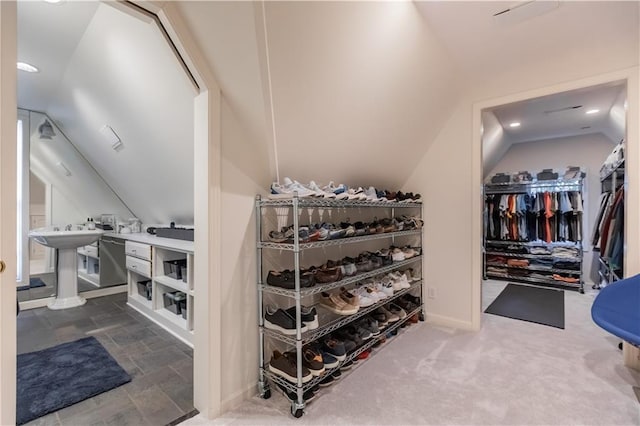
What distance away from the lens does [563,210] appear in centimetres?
431

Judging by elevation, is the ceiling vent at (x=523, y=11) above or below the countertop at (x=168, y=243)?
above

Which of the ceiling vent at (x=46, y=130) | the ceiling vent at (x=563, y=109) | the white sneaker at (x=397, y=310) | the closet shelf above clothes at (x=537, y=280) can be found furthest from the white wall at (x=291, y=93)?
the closet shelf above clothes at (x=537, y=280)

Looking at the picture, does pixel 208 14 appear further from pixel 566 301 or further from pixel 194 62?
pixel 566 301

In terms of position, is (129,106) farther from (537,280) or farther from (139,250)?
(537,280)

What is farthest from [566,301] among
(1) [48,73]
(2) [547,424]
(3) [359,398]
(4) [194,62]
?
(1) [48,73]

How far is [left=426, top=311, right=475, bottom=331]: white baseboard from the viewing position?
2757 mm

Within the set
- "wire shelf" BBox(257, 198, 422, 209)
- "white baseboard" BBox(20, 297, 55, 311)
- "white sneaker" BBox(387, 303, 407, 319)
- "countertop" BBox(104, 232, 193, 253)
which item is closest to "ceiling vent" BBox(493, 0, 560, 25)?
"wire shelf" BBox(257, 198, 422, 209)

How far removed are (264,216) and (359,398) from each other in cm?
126

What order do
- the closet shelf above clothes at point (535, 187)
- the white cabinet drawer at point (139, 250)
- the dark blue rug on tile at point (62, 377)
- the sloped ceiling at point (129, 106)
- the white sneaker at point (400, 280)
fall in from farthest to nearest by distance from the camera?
the closet shelf above clothes at point (535, 187) < the white cabinet drawer at point (139, 250) < the white sneaker at point (400, 280) < the sloped ceiling at point (129, 106) < the dark blue rug on tile at point (62, 377)

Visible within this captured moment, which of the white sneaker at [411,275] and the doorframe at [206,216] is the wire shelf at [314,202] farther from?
the white sneaker at [411,275]

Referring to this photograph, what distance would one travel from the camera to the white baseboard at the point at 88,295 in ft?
10.6

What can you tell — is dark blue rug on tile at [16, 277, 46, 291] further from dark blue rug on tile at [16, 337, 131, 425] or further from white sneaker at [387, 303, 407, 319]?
white sneaker at [387, 303, 407, 319]

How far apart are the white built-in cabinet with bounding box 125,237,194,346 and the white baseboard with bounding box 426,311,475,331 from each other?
2.30 m

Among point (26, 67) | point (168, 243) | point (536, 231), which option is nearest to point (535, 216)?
point (536, 231)
